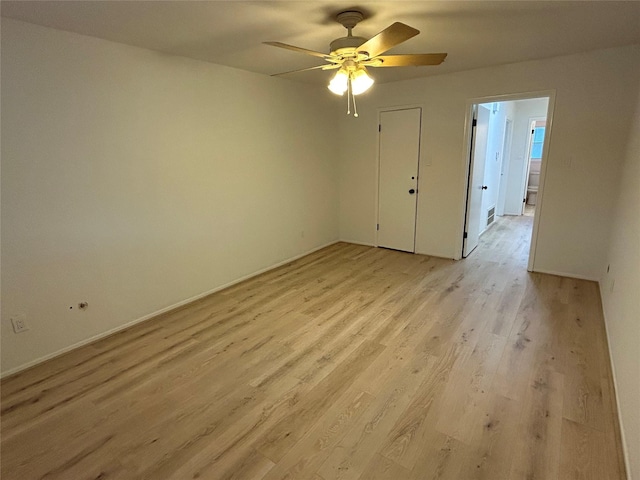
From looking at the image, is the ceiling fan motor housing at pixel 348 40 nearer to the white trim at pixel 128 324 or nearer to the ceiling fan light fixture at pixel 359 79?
the ceiling fan light fixture at pixel 359 79

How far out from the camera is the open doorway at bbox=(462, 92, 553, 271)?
13.6 feet

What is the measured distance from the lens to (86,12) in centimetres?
213

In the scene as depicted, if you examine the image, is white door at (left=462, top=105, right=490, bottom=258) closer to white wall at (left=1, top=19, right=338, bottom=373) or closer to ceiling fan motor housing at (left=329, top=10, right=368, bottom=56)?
white wall at (left=1, top=19, right=338, bottom=373)

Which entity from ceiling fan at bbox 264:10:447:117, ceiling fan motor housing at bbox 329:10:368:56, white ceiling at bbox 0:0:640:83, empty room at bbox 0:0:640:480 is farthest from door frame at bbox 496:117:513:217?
ceiling fan motor housing at bbox 329:10:368:56

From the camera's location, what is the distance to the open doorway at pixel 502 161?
4.16 meters

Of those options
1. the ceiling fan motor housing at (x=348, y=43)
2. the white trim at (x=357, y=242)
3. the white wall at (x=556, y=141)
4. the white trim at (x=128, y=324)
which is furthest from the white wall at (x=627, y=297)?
the white trim at (x=128, y=324)

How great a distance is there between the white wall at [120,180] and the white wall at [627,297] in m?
3.44

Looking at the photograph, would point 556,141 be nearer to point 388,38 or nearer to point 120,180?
point 388,38

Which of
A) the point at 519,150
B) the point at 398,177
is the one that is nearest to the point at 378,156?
the point at 398,177

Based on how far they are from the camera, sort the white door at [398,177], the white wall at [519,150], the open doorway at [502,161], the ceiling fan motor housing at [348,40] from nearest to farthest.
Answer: the ceiling fan motor housing at [348,40], the open doorway at [502,161], the white door at [398,177], the white wall at [519,150]

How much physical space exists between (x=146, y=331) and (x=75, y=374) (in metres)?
0.62

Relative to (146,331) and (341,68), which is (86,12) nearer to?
(341,68)

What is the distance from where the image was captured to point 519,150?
7395 millimetres

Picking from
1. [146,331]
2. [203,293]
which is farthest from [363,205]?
[146,331]
